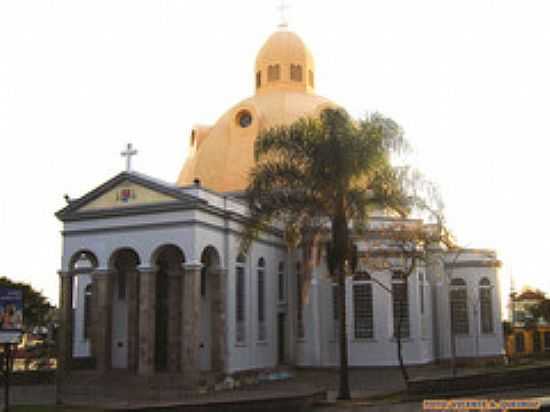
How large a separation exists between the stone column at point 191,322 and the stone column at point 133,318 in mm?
4099

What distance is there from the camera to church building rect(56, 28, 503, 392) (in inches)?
1118

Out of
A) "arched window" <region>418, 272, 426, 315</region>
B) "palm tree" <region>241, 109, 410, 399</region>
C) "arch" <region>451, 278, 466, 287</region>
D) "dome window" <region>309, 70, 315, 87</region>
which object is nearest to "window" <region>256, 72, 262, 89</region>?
"dome window" <region>309, 70, 315, 87</region>

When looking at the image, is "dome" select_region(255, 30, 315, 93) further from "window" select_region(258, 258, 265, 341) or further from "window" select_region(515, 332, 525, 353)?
"window" select_region(515, 332, 525, 353)

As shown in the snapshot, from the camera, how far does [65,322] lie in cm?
2891

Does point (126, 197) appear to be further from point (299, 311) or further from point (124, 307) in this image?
point (299, 311)

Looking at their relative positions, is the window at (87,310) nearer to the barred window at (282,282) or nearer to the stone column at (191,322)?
the barred window at (282,282)

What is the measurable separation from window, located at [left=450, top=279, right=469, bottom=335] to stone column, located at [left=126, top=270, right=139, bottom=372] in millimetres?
18314

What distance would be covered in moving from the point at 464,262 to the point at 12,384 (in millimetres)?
25181

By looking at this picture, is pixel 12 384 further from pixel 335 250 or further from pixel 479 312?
pixel 479 312

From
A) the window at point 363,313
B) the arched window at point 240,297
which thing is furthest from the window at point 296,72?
the arched window at point 240,297

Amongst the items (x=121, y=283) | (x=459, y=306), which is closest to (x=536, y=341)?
(x=459, y=306)

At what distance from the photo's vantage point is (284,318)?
1407 inches

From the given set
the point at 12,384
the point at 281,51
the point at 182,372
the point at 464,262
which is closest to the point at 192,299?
the point at 182,372

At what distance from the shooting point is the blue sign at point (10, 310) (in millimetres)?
17544
